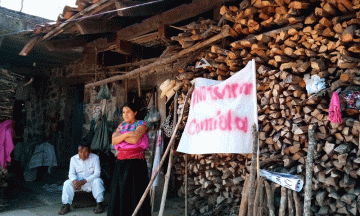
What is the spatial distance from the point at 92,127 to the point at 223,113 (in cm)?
455

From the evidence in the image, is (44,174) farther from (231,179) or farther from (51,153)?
(231,179)

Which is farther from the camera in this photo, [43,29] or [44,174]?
[44,174]

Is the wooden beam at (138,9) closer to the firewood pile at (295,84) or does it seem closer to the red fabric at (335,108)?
the firewood pile at (295,84)

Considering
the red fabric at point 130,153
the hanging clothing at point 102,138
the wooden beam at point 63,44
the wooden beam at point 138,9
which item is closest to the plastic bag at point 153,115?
the hanging clothing at point 102,138

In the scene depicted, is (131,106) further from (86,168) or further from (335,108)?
(335,108)

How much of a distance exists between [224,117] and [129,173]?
4.93ft

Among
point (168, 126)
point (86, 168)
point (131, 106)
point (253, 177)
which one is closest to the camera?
point (253, 177)

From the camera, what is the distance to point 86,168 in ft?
18.9

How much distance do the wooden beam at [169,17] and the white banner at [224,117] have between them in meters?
1.59

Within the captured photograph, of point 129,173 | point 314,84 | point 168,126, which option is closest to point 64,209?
point 129,173

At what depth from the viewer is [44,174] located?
27.8ft

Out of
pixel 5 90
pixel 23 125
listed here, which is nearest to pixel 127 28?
pixel 5 90

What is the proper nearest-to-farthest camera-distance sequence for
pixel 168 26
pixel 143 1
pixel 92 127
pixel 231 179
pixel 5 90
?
pixel 231 179, pixel 143 1, pixel 168 26, pixel 5 90, pixel 92 127

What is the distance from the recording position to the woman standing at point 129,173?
4078 mm
